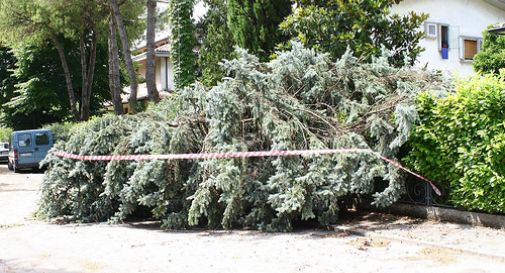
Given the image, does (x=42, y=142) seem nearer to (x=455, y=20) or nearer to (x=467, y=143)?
(x=455, y=20)

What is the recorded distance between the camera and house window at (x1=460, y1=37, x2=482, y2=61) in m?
29.2

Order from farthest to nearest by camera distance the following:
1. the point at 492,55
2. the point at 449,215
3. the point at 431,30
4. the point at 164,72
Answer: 1. the point at 164,72
2. the point at 431,30
3. the point at 492,55
4. the point at 449,215

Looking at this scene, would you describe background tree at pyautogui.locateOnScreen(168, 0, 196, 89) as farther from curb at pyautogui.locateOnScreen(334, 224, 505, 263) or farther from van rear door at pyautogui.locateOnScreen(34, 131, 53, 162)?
curb at pyautogui.locateOnScreen(334, 224, 505, 263)

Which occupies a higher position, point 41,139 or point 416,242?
point 41,139

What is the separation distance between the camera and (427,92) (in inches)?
398

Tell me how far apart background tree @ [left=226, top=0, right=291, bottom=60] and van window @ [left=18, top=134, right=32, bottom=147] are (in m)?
13.8

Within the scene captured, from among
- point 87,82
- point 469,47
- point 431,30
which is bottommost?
point 87,82

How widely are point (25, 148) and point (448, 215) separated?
22013 mm

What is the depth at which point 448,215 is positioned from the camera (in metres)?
9.89

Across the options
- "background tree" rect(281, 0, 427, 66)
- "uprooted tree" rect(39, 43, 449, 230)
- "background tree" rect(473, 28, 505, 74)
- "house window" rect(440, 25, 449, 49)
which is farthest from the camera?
"house window" rect(440, 25, 449, 49)

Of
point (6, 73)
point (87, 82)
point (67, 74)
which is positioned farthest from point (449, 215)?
point (6, 73)

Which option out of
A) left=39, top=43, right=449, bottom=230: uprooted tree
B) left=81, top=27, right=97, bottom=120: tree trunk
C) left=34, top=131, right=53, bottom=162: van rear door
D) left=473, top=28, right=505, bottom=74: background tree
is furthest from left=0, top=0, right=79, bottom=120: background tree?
left=39, top=43, right=449, bottom=230: uprooted tree

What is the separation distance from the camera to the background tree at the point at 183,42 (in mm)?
26609

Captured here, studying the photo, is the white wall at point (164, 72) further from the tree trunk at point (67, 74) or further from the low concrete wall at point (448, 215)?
the low concrete wall at point (448, 215)
